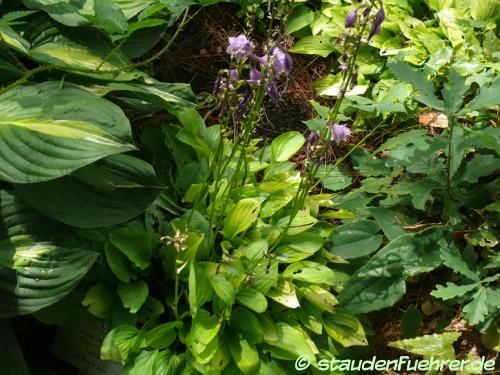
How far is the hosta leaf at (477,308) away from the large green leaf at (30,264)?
1202 millimetres

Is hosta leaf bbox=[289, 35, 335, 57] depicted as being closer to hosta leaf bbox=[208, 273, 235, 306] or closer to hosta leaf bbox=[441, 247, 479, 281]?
hosta leaf bbox=[441, 247, 479, 281]

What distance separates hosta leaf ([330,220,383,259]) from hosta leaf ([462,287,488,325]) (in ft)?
1.25

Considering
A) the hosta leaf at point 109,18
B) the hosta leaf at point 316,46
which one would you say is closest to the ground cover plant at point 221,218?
the hosta leaf at point 109,18

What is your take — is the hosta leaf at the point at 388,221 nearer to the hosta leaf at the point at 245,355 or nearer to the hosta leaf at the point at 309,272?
the hosta leaf at the point at 309,272

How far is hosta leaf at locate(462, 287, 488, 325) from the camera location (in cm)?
207

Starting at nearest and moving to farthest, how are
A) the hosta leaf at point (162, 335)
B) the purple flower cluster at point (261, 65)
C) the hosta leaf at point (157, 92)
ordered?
the purple flower cluster at point (261, 65)
the hosta leaf at point (162, 335)
the hosta leaf at point (157, 92)

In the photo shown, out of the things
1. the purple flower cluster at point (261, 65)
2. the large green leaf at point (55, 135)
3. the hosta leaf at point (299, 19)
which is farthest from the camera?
the hosta leaf at point (299, 19)

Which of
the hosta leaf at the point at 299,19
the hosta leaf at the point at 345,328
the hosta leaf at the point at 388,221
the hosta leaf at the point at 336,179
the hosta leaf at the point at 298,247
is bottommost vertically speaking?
the hosta leaf at the point at 345,328

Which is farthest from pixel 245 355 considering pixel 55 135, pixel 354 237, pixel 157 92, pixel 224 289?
pixel 157 92

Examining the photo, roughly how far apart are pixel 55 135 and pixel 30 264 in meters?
0.41

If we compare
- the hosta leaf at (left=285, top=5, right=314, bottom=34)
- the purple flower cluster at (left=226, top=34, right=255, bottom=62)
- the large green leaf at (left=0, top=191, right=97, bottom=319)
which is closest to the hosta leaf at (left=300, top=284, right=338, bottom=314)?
the large green leaf at (left=0, top=191, right=97, bottom=319)

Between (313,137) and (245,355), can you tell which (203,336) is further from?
(313,137)

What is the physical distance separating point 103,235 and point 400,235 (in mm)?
1039

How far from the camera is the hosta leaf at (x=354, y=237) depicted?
92.7 inches
